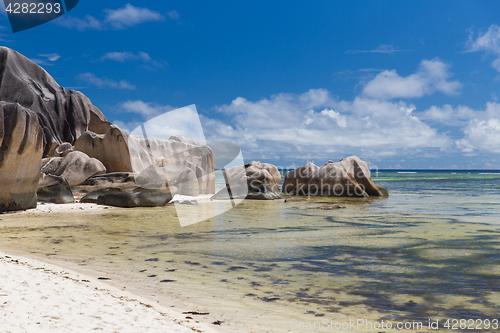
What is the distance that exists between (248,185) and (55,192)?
991cm

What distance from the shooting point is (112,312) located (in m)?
3.15

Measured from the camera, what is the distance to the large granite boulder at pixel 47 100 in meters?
30.7

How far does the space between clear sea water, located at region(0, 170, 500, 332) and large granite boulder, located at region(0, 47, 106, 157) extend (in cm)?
2557

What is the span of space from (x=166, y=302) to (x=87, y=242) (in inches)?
159

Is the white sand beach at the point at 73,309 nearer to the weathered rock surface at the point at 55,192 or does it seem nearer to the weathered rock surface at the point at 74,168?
the weathered rock surface at the point at 55,192

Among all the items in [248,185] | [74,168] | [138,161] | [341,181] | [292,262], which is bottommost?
[292,262]

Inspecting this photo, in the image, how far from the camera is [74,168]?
17969 millimetres

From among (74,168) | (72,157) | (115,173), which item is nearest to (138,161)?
(115,173)

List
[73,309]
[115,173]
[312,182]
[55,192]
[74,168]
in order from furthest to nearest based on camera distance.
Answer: [312,182] < [115,173] < [74,168] < [55,192] < [73,309]

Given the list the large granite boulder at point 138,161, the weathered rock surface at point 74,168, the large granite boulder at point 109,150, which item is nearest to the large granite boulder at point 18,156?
the weathered rock surface at point 74,168

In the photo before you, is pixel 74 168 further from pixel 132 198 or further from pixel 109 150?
pixel 132 198

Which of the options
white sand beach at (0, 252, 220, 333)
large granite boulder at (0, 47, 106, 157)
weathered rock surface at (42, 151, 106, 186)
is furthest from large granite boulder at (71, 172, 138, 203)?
large granite boulder at (0, 47, 106, 157)

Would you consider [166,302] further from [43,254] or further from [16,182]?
[16,182]

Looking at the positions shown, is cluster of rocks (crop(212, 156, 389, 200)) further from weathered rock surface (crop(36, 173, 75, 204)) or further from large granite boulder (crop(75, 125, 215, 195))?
weathered rock surface (crop(36, 173, 75, 204))
